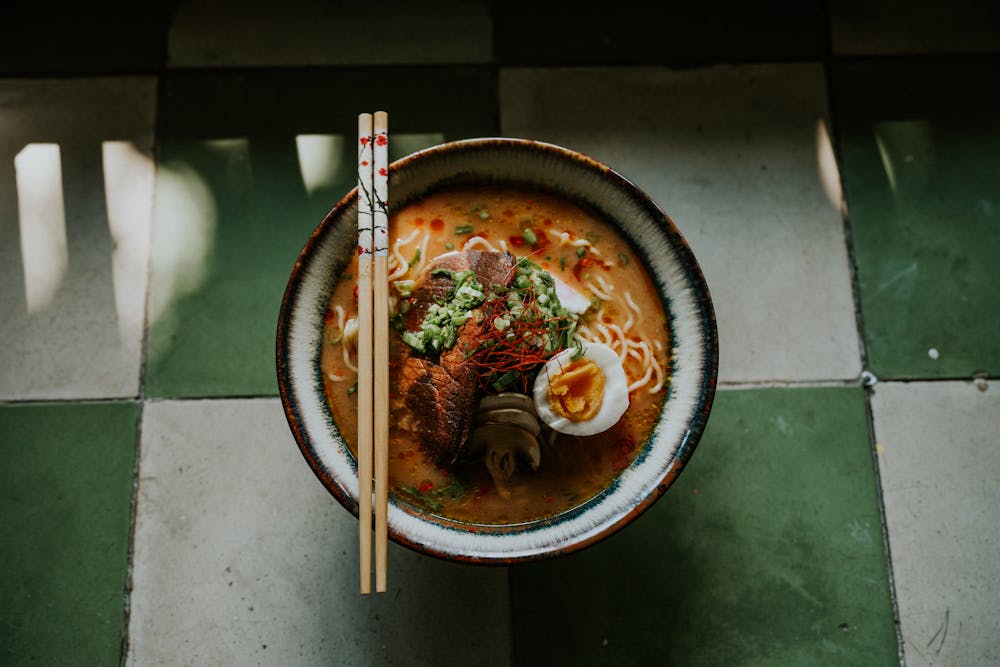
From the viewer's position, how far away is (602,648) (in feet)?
9.24

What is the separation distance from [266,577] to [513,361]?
1339 mm

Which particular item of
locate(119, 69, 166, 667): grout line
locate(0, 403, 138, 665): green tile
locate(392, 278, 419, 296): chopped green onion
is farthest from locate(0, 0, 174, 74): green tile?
locate(392, 278, 419, 296): chopped green onion

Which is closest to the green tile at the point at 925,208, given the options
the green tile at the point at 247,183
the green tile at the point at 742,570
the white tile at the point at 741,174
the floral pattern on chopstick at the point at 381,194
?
the white tile at the point at 741,174

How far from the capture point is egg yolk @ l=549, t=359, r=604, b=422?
2.25 meters

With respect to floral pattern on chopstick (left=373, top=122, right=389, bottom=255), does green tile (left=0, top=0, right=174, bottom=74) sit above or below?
above

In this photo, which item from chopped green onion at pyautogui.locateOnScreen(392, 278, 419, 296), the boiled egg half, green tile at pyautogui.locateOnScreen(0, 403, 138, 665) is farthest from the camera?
green tile at pyautogui.locateOnScreen(0, 403, 138, 665)

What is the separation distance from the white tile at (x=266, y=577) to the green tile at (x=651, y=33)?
1.86 meters

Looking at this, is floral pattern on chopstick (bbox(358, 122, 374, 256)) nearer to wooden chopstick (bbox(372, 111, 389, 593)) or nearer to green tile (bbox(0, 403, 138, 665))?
wooden chopstick (bbox(372, 111, 389, 593))

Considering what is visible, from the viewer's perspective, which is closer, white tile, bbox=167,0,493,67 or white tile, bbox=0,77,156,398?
white tile, bbox=0,77,156,398

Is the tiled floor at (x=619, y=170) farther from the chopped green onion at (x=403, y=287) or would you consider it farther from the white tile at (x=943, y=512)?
the chopped green onion at (x=403, y=287)

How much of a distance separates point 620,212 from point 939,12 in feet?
6.51

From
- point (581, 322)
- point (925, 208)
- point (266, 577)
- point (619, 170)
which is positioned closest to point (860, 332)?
point (925, 208)

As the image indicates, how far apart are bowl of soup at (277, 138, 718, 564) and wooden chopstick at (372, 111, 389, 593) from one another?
0.20 feet

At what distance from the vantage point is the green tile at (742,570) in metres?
2.82
